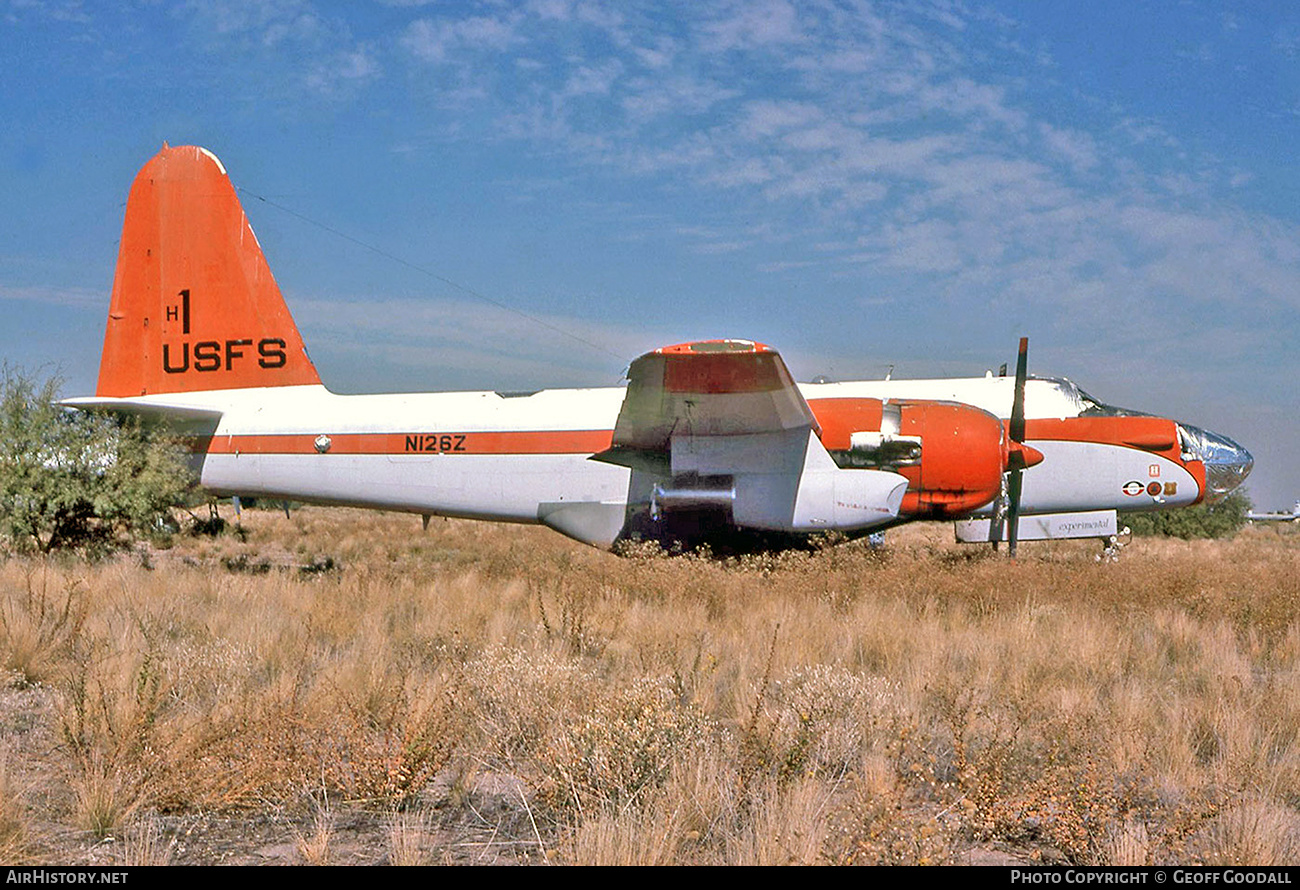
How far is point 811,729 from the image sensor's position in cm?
555

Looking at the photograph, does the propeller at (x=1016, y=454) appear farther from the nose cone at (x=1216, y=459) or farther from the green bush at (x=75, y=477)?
the green bush at (x=75, y=477)

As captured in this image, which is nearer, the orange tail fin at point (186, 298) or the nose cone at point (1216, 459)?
the nose cone at point (1216, 459)

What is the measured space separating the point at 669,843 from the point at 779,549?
452 inches

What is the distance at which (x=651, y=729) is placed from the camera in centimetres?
508

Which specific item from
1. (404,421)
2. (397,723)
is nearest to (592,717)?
(397,723)

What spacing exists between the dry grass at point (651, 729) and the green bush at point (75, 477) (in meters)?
3.77

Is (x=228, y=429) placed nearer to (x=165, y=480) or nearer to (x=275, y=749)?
(x=165, y=480)

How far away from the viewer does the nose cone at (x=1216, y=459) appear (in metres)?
15.5

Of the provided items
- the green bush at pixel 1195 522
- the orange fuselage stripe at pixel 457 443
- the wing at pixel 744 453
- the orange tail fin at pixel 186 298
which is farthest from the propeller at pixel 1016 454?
the green bush at pixel 1195 522

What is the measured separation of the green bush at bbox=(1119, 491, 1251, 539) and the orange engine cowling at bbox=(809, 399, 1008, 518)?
17.5m

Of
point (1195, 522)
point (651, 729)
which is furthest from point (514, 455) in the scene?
point (1195, 522)

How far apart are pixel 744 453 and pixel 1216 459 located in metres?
7.68

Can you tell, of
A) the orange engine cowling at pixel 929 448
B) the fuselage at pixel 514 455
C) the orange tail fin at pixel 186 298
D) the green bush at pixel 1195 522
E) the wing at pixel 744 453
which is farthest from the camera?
the green bush at pixel 1195 522

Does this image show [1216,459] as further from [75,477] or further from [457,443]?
[75,477]
